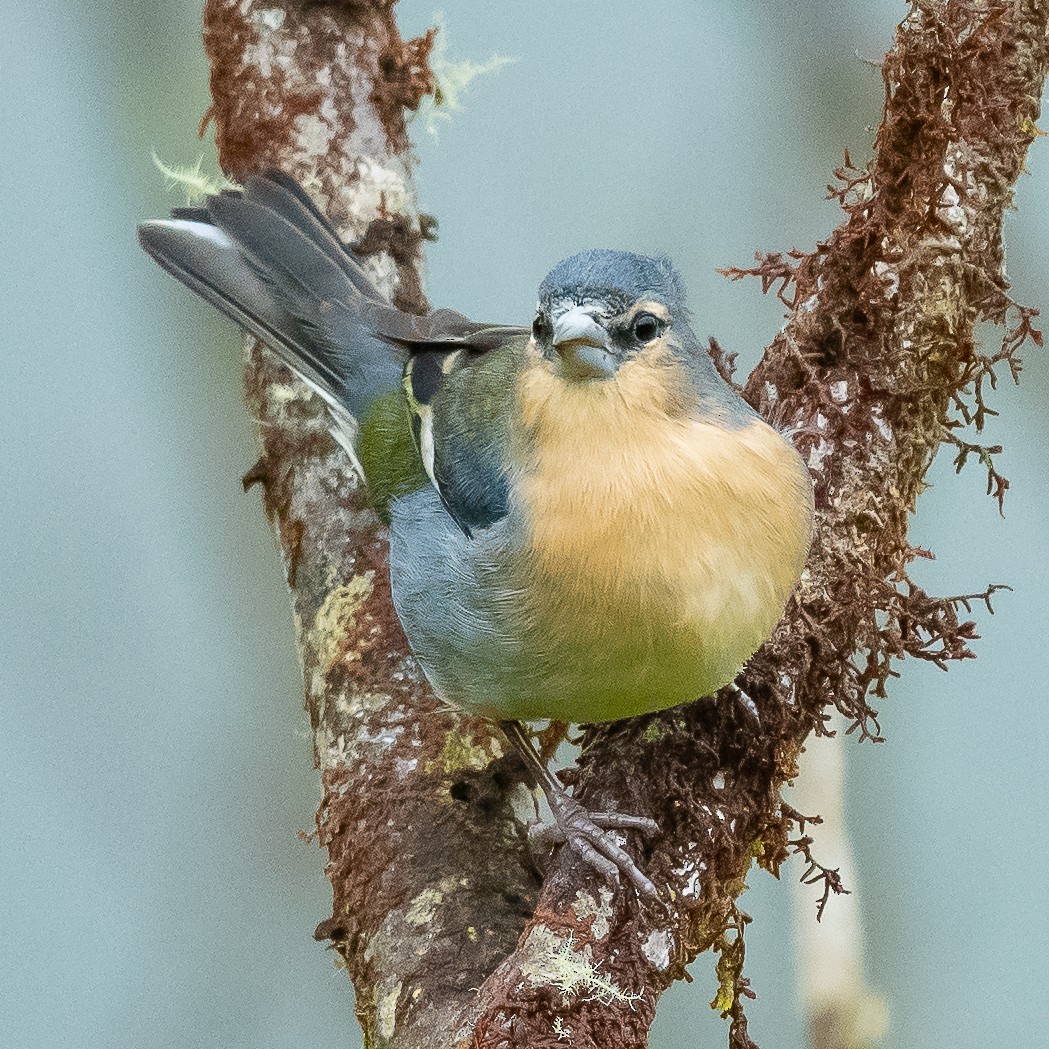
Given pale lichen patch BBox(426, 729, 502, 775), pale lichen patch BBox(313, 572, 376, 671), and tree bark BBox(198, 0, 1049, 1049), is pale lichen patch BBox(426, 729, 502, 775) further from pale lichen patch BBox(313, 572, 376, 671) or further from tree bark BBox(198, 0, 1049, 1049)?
pale lichen patch BBox(313, 572, 376, 671)

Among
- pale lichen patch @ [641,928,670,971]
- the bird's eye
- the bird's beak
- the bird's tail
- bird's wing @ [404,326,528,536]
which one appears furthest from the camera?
the bird's tail

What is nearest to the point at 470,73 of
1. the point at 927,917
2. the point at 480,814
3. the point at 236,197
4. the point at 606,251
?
the point at 236,197

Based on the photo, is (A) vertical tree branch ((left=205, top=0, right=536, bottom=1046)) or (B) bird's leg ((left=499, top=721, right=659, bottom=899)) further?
(A) vertical tree branch ((left=205, top=0, right=536, bottom=1046))

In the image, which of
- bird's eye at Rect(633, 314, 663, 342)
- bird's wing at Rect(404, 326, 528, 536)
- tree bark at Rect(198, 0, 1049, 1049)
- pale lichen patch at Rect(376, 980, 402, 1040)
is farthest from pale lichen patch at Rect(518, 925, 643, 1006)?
bird's eye at Rect(633, 314, 663, 342)

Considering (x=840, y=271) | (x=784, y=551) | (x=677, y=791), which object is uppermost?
(x=840, y=271)

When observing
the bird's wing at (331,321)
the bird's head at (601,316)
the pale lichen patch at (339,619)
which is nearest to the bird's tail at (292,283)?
the bird's wing at (331,321)

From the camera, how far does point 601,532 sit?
2.97m

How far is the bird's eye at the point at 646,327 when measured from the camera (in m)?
3.00

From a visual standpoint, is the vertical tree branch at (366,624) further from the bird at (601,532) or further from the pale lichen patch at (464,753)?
the bird at (601,532)

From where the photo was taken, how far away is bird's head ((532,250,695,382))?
291cm

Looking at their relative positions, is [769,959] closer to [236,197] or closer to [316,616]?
[316,616]

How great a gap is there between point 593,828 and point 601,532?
633 millimetres

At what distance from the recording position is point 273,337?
3.94 metres

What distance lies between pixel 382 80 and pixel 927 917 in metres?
3.24
